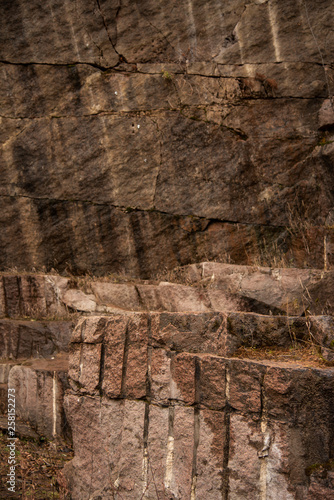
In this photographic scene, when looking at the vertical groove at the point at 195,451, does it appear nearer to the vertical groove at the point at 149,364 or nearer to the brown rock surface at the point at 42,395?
the vertical groove at the point at 149,364

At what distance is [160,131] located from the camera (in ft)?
20.8

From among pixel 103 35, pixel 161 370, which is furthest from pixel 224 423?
pixel 103 35

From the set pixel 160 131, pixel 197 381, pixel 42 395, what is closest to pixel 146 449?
pixel 197 381

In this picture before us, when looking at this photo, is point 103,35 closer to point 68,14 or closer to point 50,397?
point 68,14

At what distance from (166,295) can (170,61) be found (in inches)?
140

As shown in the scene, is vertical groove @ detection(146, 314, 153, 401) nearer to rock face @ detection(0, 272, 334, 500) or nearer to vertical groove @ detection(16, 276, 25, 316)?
rock face @ detection(0, 272, 334, 500)

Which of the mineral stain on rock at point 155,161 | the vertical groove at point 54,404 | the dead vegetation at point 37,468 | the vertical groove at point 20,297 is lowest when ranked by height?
the dead vegetation at point 37,468

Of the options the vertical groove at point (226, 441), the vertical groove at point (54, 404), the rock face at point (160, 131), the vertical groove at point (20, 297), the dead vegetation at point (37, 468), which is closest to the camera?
the vertical groove at point (226, 441)

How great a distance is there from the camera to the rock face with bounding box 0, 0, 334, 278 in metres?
6.14

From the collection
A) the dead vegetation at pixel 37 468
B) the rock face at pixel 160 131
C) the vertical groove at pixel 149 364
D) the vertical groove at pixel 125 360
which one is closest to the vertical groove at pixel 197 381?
the vertical groove at pixel 149 364

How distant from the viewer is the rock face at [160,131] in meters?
6.14

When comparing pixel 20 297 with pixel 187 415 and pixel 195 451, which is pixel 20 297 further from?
pixel 195 451

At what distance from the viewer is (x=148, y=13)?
6445mm

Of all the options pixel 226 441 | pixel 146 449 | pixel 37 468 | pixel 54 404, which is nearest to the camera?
pixel 226 441
